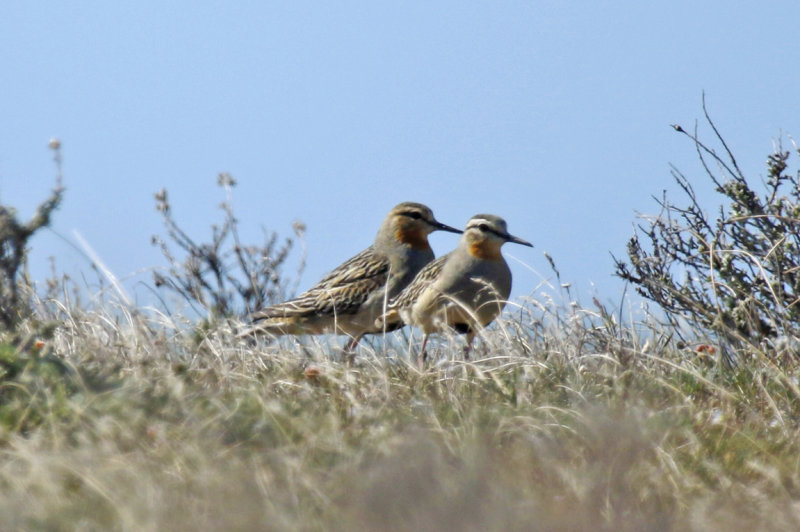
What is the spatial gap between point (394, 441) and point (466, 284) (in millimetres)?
3892

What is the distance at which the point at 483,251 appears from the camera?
336 inches

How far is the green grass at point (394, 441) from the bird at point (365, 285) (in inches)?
83.1

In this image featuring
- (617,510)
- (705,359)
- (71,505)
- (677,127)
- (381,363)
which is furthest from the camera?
(677,127)

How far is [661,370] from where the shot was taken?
22.8 feet

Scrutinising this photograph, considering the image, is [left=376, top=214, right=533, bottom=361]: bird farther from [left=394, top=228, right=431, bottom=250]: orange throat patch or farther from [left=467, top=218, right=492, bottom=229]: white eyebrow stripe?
[left=394, top=228, right=431, bottom=250]: orange throat patch

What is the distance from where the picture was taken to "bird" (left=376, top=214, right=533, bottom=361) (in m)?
8.23

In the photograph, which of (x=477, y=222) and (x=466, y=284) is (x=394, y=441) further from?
(x=477, y=222)

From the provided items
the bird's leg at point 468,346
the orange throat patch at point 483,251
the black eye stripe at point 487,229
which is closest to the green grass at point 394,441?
the bird's leg at point 468,346

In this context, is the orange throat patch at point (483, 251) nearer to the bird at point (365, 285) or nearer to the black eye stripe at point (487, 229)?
the black eye stripe at point (487, 229)

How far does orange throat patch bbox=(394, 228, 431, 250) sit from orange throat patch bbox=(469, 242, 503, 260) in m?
1.49

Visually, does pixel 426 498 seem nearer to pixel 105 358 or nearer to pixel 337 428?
pixel 337 428

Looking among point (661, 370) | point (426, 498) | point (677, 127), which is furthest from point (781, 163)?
point (426, 498)

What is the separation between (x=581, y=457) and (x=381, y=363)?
7.50ft

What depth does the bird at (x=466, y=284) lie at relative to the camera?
8.23m
